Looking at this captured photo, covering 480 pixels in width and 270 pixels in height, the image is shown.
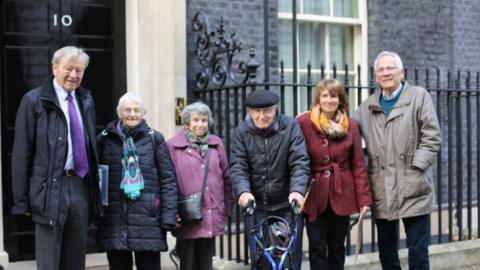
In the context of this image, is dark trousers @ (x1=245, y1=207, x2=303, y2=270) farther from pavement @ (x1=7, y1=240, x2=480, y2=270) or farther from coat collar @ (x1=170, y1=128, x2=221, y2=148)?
pavement @ (x1=7, y1=240, x2=480, y2=270)

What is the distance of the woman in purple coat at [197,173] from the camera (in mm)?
4961

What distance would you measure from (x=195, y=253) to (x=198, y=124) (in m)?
0.96

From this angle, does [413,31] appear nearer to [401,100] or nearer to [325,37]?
[325,37]

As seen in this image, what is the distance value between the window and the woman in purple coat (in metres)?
3.33

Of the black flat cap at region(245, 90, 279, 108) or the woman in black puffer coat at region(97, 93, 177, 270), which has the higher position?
the black flat cap at region(245, 90, 279, 108)

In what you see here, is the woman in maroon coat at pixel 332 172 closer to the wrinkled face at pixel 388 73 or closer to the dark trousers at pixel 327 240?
the dark trousers at pixel 327 240

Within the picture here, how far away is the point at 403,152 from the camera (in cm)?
510

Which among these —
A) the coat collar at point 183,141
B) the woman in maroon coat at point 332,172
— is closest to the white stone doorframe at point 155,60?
the coat collar at point 183,141

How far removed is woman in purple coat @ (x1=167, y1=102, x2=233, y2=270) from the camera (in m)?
4.96

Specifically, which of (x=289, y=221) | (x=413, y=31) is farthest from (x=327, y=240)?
(x=413, y=31)

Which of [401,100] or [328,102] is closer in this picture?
[328,102]

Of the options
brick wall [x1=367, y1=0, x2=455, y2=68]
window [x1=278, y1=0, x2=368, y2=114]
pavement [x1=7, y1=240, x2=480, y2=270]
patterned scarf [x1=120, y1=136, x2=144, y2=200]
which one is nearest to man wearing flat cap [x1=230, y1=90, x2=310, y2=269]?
patterned scarf [x1=120, y1=136, x2=144, y2=200]

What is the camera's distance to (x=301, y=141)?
493cm

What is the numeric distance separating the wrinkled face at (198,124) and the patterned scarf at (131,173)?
1.52 feet
